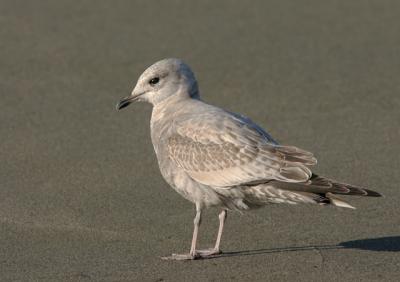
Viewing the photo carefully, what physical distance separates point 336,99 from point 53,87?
301cm

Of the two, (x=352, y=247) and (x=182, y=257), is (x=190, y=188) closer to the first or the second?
(x=182, y=257)

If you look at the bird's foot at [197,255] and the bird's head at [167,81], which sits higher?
the bird's head at [167,81]

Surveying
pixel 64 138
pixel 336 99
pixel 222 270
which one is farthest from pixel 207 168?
pixel 336 99

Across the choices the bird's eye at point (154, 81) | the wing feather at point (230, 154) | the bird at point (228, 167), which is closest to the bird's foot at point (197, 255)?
the bird at point (228, 167)

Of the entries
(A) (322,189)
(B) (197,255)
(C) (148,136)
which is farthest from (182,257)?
(C) (148,136)

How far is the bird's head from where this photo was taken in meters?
8.38

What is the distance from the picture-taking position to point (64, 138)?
9922mm

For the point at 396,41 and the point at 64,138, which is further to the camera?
the point at 396,41

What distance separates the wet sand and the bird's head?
0.84 meters

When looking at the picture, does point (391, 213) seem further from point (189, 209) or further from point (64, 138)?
point (64, 138)

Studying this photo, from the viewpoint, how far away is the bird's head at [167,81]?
27.5ft

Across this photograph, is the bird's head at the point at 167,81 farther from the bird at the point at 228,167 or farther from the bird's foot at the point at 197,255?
the bird's foot at the point at 197,255

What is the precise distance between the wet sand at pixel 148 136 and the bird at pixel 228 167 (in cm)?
38

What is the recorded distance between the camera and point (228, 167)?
7.49m
